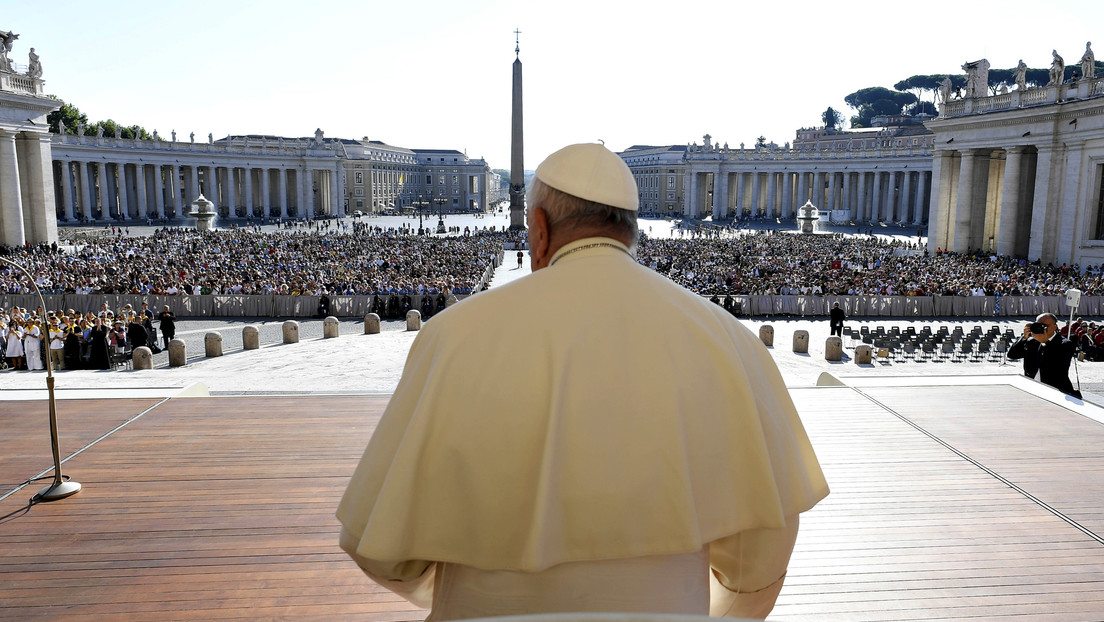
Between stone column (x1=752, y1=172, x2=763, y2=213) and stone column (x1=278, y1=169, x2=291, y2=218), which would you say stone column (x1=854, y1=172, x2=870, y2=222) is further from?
stone column (x1=278, y1=169, x2=291, y2=218)

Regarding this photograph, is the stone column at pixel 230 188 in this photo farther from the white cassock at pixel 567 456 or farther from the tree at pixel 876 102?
the tree at pixel 876 102

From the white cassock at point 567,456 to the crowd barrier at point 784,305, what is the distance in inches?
1062

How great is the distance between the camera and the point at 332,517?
6.04 metres

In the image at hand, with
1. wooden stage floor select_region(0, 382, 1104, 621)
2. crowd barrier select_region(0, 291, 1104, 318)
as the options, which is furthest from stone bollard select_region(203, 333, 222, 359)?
wooden stage floor select_region(0, 382, 1104, 621)

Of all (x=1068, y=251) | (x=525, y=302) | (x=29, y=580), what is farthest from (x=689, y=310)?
(x=1068, y=251)

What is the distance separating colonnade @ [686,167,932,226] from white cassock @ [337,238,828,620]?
90.7 metres

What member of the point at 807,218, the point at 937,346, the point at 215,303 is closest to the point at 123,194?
the point at 215,303

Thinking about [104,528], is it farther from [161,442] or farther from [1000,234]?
[1000,234]

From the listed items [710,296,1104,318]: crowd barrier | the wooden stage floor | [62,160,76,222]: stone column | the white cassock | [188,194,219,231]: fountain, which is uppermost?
[62,160,76,222]: stone column

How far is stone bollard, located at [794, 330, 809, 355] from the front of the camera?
21.2 meters

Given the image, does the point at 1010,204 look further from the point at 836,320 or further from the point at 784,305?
the point at 836,320

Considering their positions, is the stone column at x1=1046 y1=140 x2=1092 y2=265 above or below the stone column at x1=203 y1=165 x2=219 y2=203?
below

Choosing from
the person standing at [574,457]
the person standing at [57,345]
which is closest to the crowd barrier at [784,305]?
the person standing at [57,345]

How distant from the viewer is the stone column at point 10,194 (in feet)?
148
